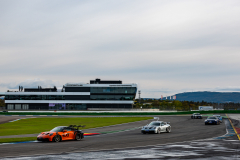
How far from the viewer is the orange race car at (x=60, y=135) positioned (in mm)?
22516

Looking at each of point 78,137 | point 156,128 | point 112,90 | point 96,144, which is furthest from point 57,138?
point 112,90

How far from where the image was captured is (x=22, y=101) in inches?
4636

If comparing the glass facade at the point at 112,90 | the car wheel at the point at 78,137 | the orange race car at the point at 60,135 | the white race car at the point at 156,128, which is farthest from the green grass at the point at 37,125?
the glass facade at the point at 112,90

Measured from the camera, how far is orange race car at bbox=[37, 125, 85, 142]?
2252 centimetres

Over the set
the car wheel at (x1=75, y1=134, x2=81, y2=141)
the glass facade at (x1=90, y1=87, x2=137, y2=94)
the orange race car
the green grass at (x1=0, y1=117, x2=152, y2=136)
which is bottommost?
the green grass at (x1=0, y1=117, x2=152, y2=136)

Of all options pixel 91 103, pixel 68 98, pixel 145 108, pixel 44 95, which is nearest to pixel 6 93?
pixel 44 95

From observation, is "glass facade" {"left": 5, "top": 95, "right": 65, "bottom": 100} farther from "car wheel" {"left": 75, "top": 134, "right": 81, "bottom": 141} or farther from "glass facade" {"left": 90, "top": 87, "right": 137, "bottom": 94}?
"car wheel" {"left": 75, "top": 134, "right": 81, "bottom": 141}

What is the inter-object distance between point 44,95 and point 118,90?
30.7 meters

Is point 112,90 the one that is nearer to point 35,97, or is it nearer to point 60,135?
point 35,97

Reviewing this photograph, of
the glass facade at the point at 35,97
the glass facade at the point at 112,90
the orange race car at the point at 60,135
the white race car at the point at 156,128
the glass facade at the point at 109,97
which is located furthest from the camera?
the glass facade at the point at 112,90

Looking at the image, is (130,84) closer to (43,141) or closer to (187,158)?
(43,141)

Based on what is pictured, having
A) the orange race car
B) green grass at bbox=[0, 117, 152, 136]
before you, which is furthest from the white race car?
green grass at bbox=[0, 117, 152, 136]

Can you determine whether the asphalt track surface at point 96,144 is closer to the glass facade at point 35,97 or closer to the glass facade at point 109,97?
the glass facade at point 109,97

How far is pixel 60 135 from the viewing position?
76.3 ft
